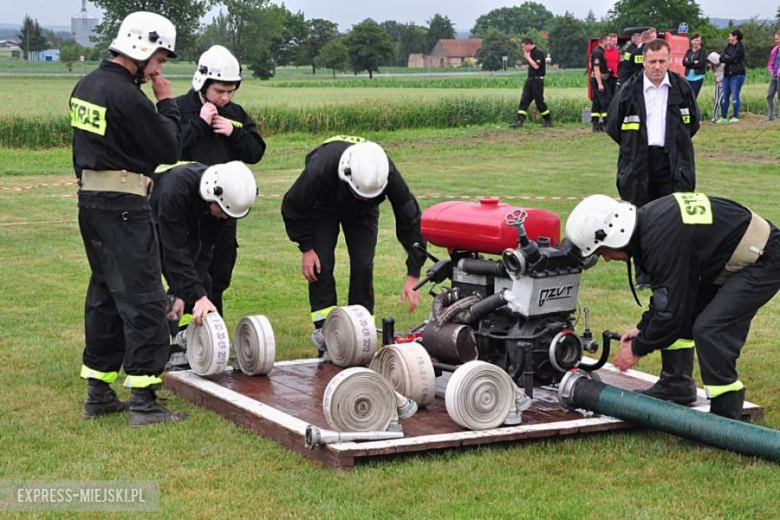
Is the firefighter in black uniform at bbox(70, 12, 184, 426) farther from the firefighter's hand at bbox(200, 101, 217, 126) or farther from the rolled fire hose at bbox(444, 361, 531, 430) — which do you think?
the rolled fire hose at bbox(444, 361, 531, 430)

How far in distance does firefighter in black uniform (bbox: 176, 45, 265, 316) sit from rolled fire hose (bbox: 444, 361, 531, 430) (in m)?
2.62

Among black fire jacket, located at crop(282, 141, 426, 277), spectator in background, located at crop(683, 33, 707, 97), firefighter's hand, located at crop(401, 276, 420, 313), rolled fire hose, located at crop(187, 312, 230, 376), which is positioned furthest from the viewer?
spectator in background, located at crop(683, 33, 707, 97)

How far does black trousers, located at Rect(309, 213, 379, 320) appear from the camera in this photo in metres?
7.76

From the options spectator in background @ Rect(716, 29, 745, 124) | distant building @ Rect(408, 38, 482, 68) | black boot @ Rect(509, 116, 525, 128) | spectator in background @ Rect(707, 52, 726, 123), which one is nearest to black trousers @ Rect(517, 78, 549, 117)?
black boot @ Rect(509, 116, 525, 128)

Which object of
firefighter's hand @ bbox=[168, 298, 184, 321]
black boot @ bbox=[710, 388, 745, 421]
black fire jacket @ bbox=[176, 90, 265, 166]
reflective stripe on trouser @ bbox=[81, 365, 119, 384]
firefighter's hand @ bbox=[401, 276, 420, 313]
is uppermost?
black fire jacket @ bbox=[176, 90, 265, 166]

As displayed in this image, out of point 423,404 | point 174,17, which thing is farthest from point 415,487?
point 174,17

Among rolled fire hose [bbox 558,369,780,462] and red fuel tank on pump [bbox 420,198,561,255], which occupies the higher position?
red fuel tank on pump [bbox 420,198,561,255]

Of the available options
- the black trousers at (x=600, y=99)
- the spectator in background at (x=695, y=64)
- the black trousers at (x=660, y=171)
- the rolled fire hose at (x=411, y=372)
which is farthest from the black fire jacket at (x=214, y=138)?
the spectator in background at (x=695, y=64)

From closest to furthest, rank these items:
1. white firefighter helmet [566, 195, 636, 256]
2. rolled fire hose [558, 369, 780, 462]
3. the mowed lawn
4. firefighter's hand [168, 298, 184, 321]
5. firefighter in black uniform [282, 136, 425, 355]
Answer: the mowed lawn, rolled fire hose [558, 369, 780, 462], white firefighter helmet [566, 195, 636, 256], firefighter in black uniform [282, 136, 425, 355], firefighter's hand [168, 298, 184, 321]

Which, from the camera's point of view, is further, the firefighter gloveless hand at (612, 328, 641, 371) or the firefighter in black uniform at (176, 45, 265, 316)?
the firefighter in black uniform at (176, 45, 265, 316)

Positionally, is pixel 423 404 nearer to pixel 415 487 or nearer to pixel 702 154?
pixel 415 487

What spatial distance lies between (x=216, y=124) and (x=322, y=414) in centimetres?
259

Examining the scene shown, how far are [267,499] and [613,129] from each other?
550cm

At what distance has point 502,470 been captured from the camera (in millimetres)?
5590
